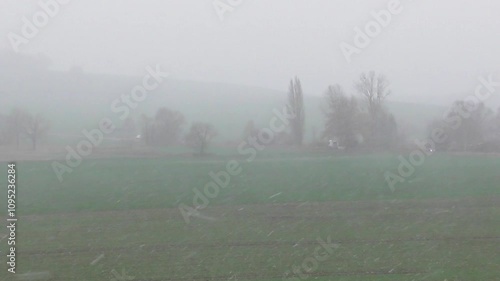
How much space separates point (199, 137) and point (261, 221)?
646cm

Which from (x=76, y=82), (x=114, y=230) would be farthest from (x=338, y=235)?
(x=76, y=82)

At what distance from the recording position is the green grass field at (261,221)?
8.72 metres

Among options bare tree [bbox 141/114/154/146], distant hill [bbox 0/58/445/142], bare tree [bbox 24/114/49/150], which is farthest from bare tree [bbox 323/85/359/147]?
bare tree [bbox 24/114/49/150]

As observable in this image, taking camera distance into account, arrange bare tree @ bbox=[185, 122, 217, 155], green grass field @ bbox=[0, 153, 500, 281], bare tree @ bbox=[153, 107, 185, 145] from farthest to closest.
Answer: bare tree @ bbox=[153, 107, 185, 145]
bare tree @ bbox=[185, 122, 217, 155]
green grass field @ bbox=[0, 153, 500, 281]

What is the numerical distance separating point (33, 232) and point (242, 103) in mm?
15463

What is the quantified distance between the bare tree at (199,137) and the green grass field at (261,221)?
16.2 inches

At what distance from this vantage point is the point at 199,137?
17.8 m

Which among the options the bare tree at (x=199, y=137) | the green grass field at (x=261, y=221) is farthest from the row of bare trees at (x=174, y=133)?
the green grass field at (x=261, y=221)

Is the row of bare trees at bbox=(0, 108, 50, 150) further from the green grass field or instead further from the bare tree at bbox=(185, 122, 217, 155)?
the bare tree at bbox=(185, 122, 217, 155)

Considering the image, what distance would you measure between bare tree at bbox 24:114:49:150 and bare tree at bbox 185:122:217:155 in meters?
4.09

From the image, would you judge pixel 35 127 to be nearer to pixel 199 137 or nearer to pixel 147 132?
pixel 147 132

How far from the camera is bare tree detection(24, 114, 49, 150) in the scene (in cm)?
1648

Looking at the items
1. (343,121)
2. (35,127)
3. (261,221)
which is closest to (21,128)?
(35,127)

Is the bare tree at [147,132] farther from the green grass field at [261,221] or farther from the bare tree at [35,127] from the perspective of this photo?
the bare tree at [35,127]
